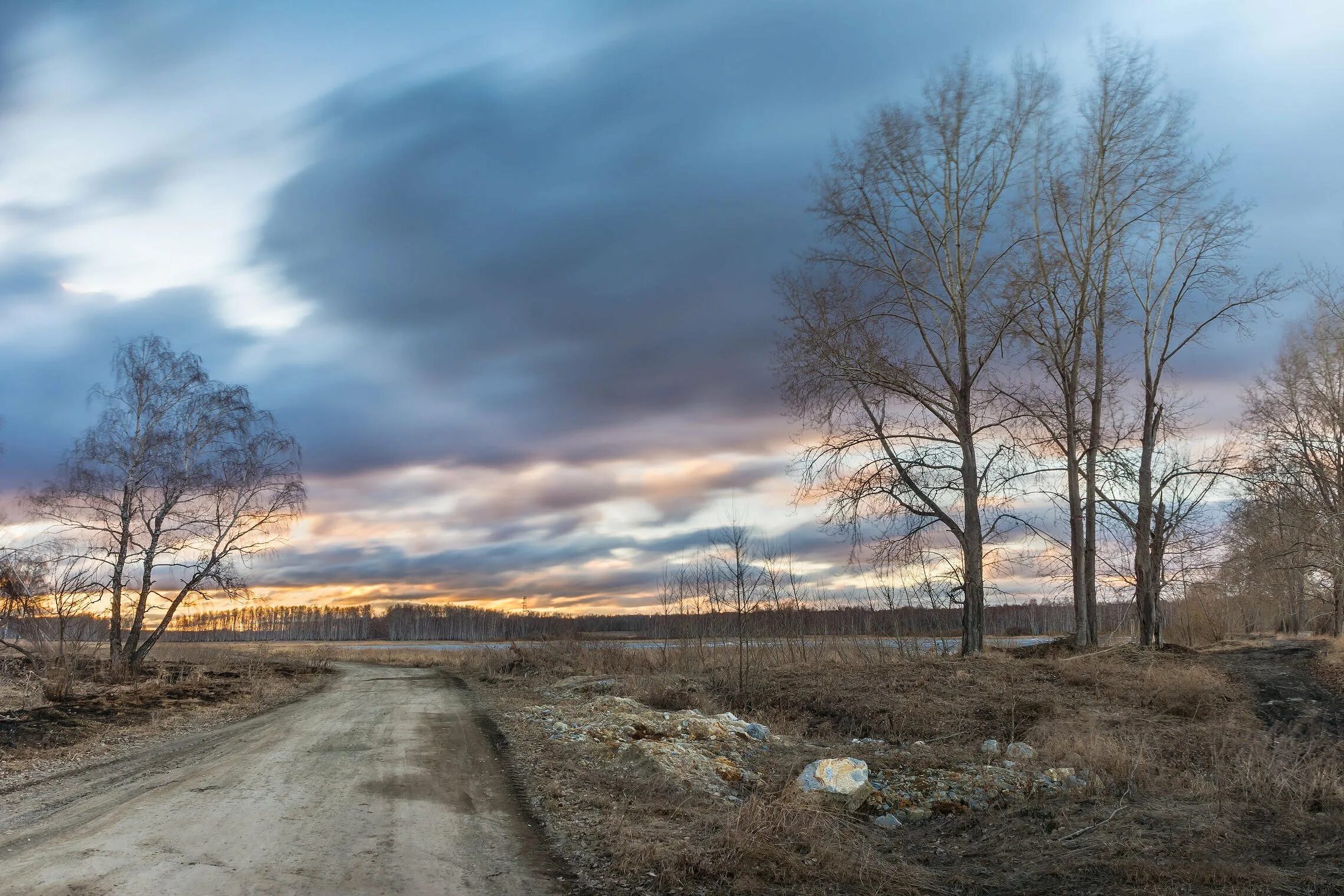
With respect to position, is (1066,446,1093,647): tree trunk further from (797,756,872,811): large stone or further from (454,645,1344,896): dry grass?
(797,756,872,811): large stone

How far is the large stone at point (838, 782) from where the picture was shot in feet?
28.1

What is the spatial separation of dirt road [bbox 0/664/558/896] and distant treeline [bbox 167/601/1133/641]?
12.3 m

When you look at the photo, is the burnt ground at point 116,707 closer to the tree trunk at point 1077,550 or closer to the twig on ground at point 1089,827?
the twig on ground at point 1089,827

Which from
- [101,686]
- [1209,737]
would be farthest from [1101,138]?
[101,686]

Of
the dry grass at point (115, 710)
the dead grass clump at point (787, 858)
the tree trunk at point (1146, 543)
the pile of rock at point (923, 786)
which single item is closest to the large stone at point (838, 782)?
the pile of rock at point (923, 786)

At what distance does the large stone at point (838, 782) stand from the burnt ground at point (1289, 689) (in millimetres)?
7003

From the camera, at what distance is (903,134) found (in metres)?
19.9

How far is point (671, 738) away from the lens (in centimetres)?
1141

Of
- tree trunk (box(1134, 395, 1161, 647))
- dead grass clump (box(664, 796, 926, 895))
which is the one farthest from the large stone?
tree trunk (box(1134, 395, 1161, 647))

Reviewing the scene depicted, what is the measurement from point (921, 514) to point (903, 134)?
9.36 m

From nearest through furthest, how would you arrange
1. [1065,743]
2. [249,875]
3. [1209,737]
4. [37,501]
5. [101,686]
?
[249,875], [1065,743], [1209,737], [101,686], [37,501]

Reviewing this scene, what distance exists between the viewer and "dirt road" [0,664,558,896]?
19.6 feet

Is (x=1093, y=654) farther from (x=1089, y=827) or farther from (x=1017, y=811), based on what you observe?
(x=1089, y=827)

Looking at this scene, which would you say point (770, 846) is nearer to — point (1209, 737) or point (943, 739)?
point (943, 739)
